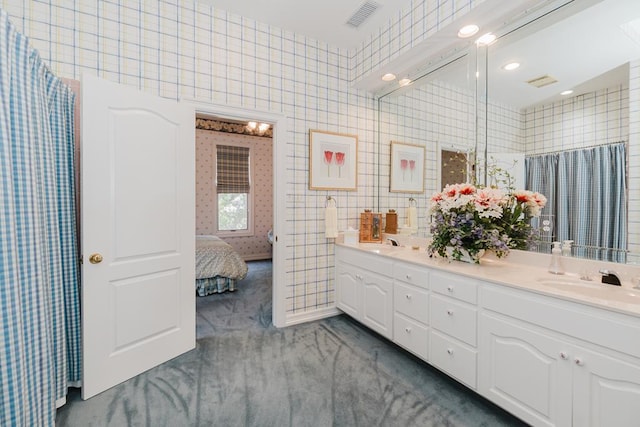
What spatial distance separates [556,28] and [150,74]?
283cm

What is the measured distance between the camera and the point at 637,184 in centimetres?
156

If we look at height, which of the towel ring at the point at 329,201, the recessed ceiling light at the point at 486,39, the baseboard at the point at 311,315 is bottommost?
the baseboard at the point at 311,315

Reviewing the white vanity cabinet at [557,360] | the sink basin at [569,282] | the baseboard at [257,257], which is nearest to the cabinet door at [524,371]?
the white vanity cabinet at [557,360]

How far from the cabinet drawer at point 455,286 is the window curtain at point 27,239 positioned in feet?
6.85

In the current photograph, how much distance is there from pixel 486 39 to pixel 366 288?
7.12 ft

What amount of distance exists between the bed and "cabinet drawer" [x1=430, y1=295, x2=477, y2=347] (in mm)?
2795

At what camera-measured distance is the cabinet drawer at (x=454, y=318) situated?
1.77 meters

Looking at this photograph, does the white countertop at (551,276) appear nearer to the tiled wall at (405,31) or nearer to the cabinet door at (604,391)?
the cabinet door at (604,391)

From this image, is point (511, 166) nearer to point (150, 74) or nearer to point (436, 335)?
A: point (436, 335)

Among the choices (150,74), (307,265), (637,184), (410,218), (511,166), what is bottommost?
(307,265)

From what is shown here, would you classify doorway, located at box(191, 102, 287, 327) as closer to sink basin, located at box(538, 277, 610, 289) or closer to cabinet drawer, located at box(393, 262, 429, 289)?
cabinet drawer, located at box(393, 262, 429, 289)

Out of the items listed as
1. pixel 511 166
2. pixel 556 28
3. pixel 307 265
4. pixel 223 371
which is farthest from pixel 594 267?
pixel 223 371

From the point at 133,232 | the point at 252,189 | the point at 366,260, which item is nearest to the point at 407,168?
the point at 366,260

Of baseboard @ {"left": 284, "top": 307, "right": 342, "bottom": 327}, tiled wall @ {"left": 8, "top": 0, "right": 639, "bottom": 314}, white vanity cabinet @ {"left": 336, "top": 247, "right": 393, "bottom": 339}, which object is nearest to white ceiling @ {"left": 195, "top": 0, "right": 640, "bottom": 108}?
tiled wall @ {"left": 8, "top": 0, "right": 639, "bottom": 314}
